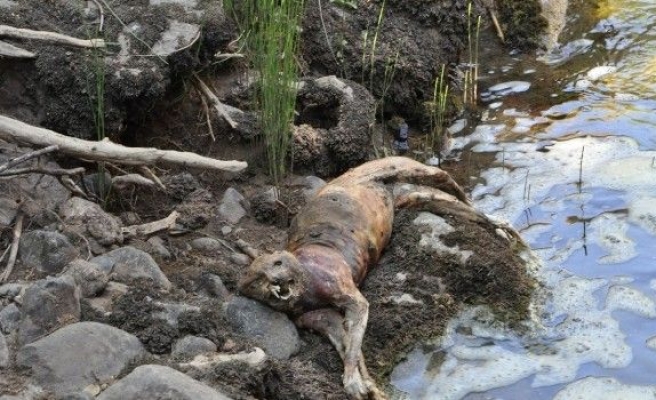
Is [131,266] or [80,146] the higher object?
[80,146]

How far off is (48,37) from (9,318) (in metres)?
1.91

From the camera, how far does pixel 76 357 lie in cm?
349

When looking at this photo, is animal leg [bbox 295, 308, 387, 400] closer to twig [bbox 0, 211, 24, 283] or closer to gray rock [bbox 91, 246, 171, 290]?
gray rock [bbox 91, 246, 171, 290]

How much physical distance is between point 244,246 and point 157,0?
179 cm

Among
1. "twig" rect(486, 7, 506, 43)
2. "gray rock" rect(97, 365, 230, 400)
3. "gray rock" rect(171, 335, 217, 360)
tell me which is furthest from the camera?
"twig" rect(486, 7, 506, 43)

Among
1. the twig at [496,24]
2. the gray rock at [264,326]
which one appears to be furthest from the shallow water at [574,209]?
the gray rock at [264,326]

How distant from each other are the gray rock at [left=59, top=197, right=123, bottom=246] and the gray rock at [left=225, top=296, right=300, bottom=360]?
71 cm

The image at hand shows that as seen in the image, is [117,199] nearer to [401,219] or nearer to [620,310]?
[401,219]

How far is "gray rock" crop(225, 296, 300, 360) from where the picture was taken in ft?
13.6

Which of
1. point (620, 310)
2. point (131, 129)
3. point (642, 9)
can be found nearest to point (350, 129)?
point (131, 129)

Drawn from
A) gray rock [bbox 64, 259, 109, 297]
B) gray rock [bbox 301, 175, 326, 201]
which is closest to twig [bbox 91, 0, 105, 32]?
gray rock [bbox 301, 175, 326, 201]

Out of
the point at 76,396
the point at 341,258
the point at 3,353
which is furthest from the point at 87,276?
the point at 341,258

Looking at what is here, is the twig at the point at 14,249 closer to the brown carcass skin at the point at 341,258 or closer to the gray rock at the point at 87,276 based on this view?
the gray rock at the point at 87,276

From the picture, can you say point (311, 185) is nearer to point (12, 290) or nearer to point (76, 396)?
point (12, 290)
